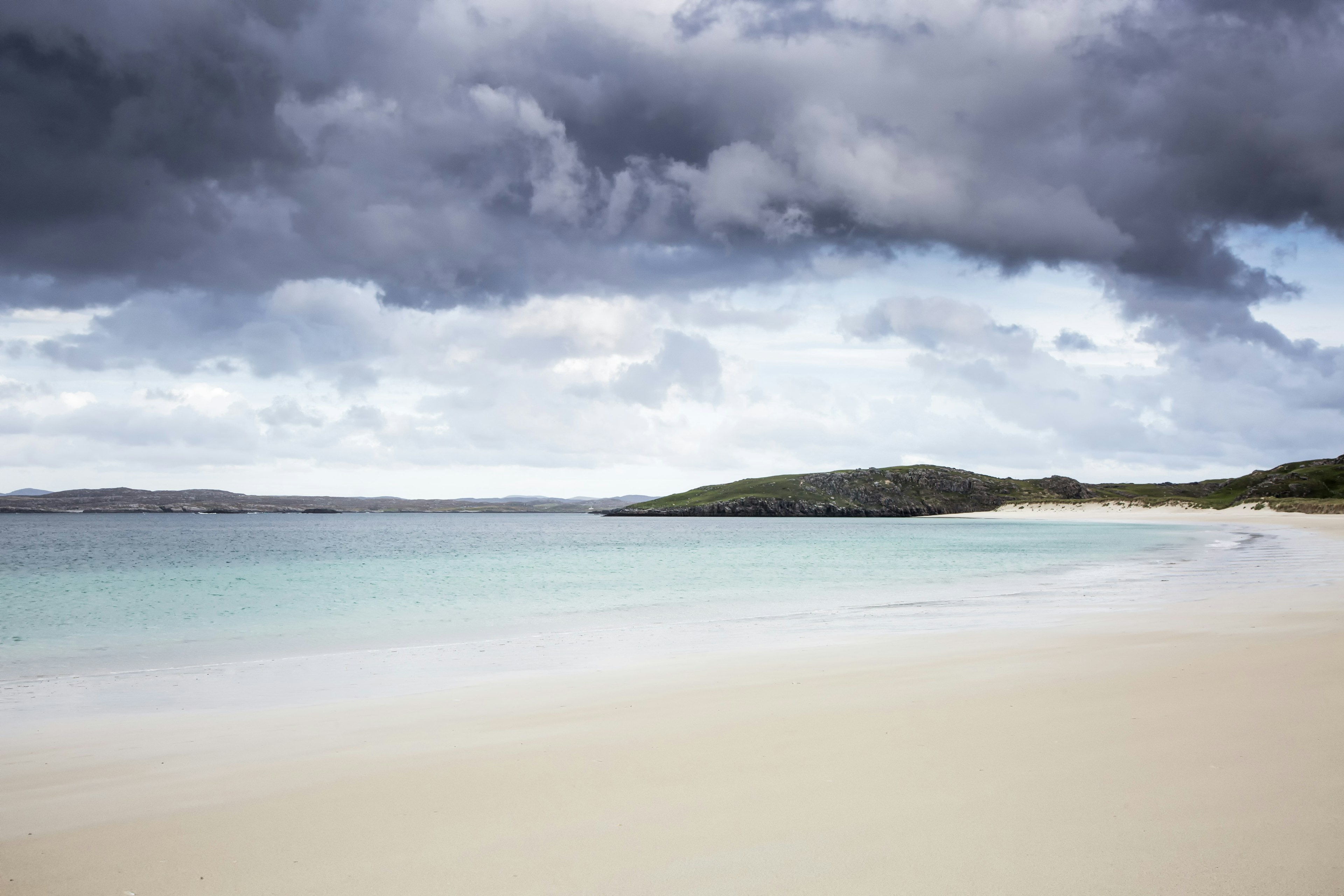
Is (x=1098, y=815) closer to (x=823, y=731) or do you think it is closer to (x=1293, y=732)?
(x=823, y=731)

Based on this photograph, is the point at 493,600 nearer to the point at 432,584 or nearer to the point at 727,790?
the point at 432,584

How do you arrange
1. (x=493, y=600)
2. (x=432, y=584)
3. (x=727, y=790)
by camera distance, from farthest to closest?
(x=432, y=584) → (x=493, y=600) → (x=727, y=790)

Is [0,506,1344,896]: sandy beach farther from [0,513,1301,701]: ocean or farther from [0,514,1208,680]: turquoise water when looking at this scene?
[0,514,1208,680]: turquoise water

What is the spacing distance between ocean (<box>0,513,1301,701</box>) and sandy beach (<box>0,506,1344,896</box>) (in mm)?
3890

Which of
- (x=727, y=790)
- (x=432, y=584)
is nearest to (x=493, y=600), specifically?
(x=432, y=584)

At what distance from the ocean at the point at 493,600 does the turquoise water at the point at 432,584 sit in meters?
0.17

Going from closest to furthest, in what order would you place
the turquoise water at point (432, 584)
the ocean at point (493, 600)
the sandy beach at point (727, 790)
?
the sandy beach at point (727, 790) → the ocean at point (493, 600) → the turquoise water at point (432, 584)

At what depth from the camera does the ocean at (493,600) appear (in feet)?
53.0

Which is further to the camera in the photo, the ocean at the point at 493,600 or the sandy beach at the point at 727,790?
the ocean at the point at 493,600

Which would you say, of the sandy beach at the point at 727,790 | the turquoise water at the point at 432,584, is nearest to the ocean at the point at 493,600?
the turquoise water at the point at 432,584

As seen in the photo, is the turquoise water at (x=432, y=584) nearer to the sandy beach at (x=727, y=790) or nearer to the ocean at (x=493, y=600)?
the ocean at (x=493, y=600)

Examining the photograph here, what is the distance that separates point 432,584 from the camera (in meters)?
35.4

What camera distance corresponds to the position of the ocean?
16.1 m

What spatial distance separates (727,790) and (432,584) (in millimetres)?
30896
